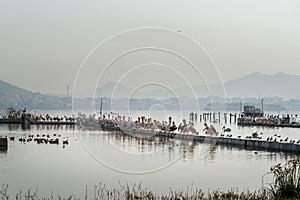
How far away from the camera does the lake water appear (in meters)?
25.1

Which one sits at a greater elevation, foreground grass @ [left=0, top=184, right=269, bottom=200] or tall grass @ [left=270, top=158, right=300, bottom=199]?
tall grass @ [left=270, top=158, right=300, bottom=199]

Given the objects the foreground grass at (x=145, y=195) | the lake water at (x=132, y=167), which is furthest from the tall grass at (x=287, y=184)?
the lake water at (x=132, y=167)

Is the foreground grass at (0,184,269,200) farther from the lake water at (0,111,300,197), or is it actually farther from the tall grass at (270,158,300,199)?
the lake water at (0,111,300,197)

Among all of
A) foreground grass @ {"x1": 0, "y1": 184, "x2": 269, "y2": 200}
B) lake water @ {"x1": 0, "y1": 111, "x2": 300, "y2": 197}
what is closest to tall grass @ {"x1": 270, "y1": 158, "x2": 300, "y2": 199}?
foreground grass @ {"x1": 0, "y1": 184, "x2": 269, "y2": 200}

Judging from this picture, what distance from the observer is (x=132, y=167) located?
31484 millimetres

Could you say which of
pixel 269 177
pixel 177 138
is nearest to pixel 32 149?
pixel 177 138

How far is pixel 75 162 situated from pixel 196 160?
748 centimetres

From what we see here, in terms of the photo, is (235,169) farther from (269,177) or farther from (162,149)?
(162,149)

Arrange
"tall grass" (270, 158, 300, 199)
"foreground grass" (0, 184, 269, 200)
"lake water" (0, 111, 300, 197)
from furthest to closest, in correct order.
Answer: "lake water" (0, 111, 300, 197)
"foreground grass" (0, 184, 269, 200)
"tall grass" (270, 158, 300, 199)

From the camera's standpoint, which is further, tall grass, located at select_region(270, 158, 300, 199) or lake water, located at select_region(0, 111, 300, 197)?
lake water, located at select_region(0, 111, 300, 197)

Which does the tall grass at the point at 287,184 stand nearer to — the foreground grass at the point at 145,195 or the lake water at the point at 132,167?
the foreground grass at the point at 145,195

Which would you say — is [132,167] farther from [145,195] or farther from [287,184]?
[287,184]

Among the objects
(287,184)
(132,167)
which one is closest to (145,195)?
(287,184)

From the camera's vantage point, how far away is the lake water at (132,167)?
2514 cm
